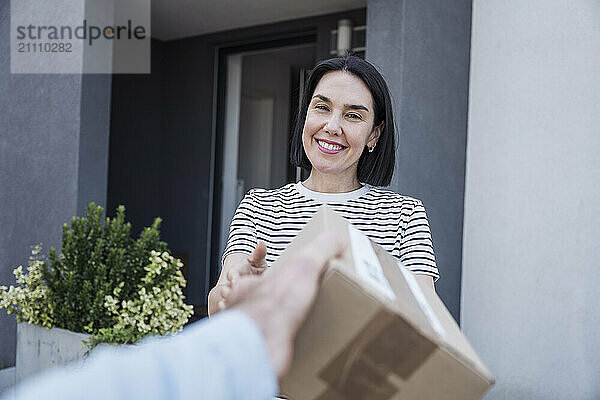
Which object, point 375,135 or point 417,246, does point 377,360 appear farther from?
point 375,135

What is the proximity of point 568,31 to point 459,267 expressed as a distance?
1.58 m

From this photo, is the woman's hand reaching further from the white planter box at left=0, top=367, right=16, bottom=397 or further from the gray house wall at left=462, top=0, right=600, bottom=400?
the gray house wall at left=462, top=0, right=600, bottom=400

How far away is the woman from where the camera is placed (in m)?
1.49

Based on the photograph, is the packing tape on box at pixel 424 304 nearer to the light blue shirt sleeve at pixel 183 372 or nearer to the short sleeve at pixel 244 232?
the light blue shirt sleeve at pixel 183 372

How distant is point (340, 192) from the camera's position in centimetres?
161

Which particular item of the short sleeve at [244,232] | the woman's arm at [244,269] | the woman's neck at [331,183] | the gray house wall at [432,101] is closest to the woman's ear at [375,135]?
the woman's neck at [331,183]

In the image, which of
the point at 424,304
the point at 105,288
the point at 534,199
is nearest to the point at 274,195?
the point at 424,304

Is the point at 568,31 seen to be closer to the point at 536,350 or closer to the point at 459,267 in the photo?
the point at 459,267

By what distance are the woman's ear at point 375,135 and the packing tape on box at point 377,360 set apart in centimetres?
96

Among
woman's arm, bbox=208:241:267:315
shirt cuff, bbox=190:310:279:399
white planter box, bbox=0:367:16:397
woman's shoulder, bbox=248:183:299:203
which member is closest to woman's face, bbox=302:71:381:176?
woman's shoulder, bbox=248:183:299:203

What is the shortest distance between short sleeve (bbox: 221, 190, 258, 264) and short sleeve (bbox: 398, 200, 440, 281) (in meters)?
0.37

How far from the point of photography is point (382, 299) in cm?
71

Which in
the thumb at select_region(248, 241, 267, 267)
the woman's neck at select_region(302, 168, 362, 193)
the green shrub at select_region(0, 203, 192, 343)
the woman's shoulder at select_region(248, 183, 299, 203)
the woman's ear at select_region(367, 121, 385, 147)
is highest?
the woman's ear at select_region(367, 121, 385, 147)

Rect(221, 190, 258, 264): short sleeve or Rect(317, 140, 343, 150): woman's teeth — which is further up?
Rect(317, 140, 343, 150): woman's teeth
